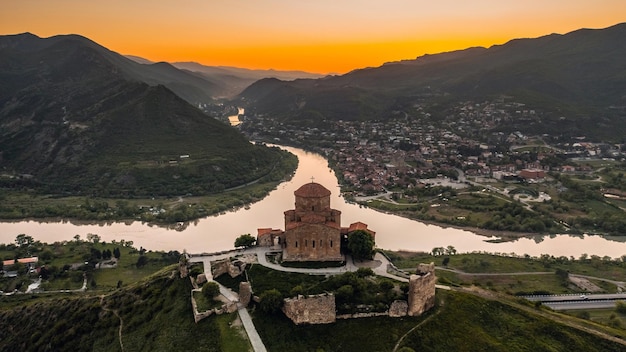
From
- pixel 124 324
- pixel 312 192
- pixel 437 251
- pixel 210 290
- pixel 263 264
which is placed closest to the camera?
pixel 210 290

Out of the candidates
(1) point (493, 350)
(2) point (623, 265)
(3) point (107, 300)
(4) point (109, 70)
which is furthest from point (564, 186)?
(4) point (109, 70)

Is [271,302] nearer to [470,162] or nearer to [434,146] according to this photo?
[470,162]

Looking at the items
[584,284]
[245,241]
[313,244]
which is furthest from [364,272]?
[584,284]

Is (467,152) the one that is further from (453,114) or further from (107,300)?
(107,300)

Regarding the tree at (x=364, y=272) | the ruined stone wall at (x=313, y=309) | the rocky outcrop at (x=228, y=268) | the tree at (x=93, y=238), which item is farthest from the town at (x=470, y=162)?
the ruined stone wall at (x=313, y=309)

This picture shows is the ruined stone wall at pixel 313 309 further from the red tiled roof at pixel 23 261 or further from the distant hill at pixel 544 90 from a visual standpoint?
the distant hill at pixel 544 90
